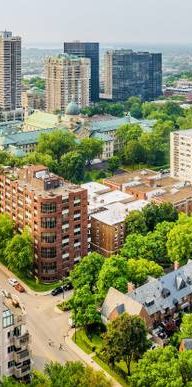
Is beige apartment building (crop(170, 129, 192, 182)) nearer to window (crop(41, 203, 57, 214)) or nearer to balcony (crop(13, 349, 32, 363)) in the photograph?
window (crop(41, 203, 57, 214))

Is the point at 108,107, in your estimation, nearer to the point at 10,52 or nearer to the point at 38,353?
the point at 10,52

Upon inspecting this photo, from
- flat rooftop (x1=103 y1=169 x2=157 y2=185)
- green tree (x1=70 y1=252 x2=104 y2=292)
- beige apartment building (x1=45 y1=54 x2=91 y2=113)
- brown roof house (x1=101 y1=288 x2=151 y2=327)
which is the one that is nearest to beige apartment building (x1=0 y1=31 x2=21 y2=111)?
beige apartment building (x1=45 y1=54 x2=91 y2=113)

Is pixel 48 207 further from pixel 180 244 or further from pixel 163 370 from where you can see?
pixel 163 370

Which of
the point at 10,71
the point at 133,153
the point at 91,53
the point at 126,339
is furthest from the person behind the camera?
the point at 91,53

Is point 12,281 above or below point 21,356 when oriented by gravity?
below

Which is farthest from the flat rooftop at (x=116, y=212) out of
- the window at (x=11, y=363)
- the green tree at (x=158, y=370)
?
the window at (x=11, y=363)

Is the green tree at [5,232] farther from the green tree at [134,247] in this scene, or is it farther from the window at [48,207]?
the green tree at [134,247]

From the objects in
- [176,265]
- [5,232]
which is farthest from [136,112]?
[176,265]
